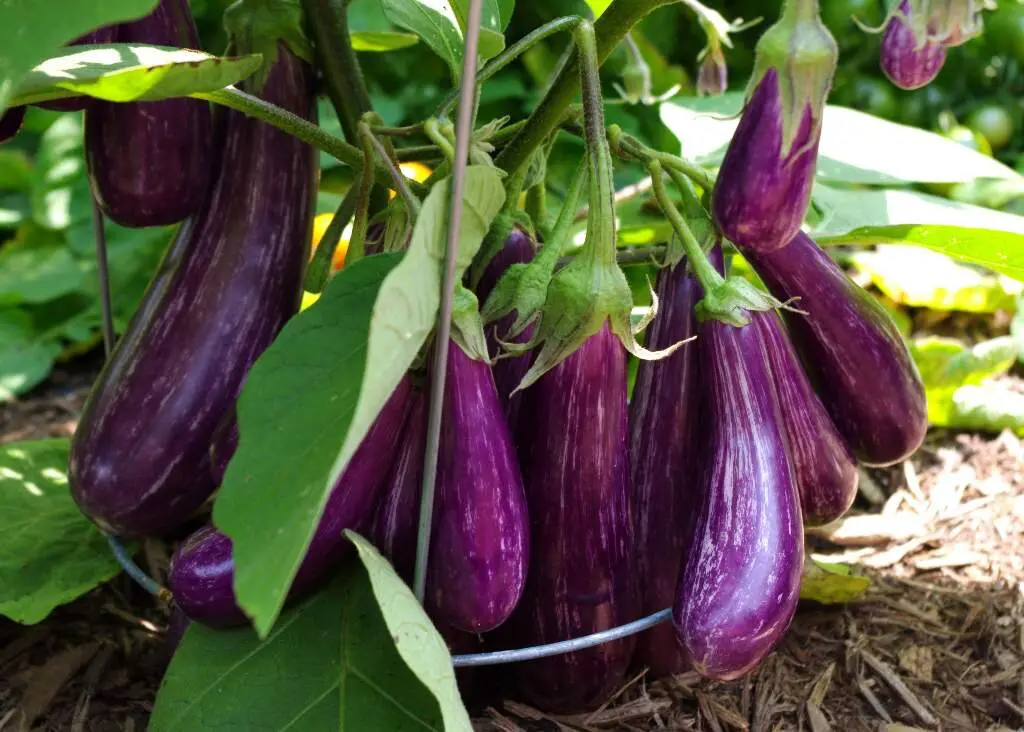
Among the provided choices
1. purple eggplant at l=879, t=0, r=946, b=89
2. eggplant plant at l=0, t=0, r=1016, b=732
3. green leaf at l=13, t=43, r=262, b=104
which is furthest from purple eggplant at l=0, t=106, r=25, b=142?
purple eggplant at l=879, t=0, r=946, b=89

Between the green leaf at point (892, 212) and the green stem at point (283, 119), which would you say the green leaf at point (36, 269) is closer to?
the green stem at point (283, 119)

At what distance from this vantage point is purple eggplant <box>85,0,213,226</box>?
82 cm

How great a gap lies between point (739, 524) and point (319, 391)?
29 centimetres

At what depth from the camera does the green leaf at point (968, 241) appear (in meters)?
0.81

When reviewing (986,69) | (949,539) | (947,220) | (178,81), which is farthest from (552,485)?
(986,69)

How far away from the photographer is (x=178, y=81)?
62cm

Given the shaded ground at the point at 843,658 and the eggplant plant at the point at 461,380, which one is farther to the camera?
the shaded ground at the point at 843,658

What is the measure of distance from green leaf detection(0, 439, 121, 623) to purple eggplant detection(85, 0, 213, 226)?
1.05 ft

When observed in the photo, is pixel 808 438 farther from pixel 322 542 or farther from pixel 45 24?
pixel 45 24

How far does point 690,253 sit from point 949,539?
0.62m

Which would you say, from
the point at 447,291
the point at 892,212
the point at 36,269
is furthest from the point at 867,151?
the point at 36,269

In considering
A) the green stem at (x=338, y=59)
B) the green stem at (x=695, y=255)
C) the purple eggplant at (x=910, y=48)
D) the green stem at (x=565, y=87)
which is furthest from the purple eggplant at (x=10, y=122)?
the purple eggplant at (x=910, y=48)

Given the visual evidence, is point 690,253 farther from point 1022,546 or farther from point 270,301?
point 1022,546

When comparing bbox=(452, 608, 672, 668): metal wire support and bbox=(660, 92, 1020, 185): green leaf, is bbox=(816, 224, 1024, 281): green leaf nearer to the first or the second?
bbox=(660, 92, 1020, 185): green leaf
